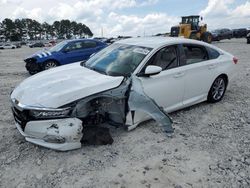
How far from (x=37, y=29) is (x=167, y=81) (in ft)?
342

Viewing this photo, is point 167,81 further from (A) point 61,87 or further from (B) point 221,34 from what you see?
(B) point 221,34

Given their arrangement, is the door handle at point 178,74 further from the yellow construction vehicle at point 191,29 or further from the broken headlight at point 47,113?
the yellow construction vehicle at point 191,29

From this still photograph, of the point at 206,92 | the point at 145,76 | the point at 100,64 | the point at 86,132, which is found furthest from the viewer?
the point at 206,92

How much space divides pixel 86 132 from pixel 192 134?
1.71 metres

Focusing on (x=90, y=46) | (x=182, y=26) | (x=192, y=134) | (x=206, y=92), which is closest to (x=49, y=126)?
(x=192, y=134)

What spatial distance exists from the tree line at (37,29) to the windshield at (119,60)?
93673 millimetres

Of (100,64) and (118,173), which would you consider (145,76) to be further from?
(118,173)

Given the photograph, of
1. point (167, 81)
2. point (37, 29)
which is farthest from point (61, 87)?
point (37, 29)

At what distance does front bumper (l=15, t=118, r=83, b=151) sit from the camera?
11.6 feet

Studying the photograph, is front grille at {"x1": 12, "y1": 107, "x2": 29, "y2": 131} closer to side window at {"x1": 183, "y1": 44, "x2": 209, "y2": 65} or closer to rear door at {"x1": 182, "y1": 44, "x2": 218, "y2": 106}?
rear door at {"x1": 182, "y1": 44, "x2": 218, "y2": 106}

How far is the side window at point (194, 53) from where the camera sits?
505 cm

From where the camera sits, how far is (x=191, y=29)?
24969 mm

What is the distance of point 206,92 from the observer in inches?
218

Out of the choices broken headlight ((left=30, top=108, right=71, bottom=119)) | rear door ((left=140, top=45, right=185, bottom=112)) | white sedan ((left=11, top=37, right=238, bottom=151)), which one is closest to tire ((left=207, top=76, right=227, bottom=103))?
white sedan ((left=11, top=37, right=238, bottom=151))
